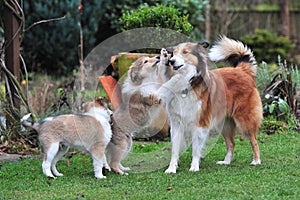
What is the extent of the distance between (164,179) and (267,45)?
1062 centimetres

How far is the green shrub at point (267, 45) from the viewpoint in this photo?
15.0 metres

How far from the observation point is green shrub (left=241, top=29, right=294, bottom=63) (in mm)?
15047

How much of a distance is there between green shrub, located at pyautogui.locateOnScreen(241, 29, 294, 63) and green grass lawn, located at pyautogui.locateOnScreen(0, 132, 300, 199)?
27.5ft

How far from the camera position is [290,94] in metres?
8.51

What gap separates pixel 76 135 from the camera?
5480 millimetres

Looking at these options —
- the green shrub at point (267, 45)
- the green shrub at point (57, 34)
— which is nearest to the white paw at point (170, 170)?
the green shrub at point (57, 34)

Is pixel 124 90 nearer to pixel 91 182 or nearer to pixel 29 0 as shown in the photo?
pixel 91 182

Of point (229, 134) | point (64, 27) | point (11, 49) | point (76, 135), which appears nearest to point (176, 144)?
point (229, 134)

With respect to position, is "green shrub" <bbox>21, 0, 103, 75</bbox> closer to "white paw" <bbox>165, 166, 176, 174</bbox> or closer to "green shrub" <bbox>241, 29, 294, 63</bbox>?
"green shrub" <bbox>241, 29, 294, 63</bbox>

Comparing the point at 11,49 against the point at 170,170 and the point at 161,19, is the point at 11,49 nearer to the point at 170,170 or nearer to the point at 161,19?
the point at 161,19

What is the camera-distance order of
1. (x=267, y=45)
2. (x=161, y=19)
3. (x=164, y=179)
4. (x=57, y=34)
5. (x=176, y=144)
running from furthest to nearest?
(x=267, y=45)
(x=57, y=34)
(x=161, y=19)
(x=176, y=144)
(x=164, y=179)

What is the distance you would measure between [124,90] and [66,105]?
1.74 meters

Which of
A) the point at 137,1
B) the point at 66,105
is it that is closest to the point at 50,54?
the point at 137,1

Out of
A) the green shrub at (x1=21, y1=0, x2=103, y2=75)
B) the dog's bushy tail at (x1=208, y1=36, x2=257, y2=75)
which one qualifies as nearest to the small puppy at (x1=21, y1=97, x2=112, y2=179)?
the dog's bushy tail at (x1=208, y1=36, x2=257, y2=75)
